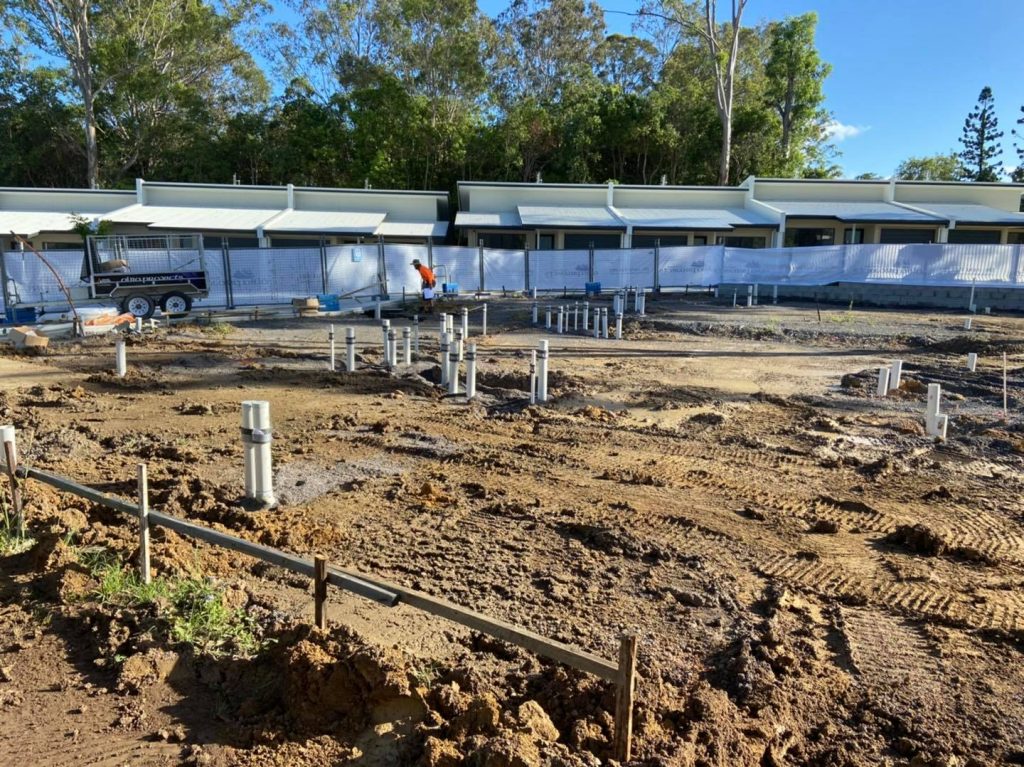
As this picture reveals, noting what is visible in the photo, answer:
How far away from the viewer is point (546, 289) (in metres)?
27.3

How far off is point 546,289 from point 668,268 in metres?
5.22

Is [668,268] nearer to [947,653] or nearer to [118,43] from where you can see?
[947,653]

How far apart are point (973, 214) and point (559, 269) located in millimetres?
22485

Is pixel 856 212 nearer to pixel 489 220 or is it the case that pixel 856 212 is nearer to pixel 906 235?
pixel 906 235

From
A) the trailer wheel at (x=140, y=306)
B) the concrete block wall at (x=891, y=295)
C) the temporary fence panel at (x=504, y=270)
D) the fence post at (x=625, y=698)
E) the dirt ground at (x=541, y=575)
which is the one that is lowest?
the dirt ground at (x=541, y=575)

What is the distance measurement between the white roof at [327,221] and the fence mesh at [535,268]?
7.54 m

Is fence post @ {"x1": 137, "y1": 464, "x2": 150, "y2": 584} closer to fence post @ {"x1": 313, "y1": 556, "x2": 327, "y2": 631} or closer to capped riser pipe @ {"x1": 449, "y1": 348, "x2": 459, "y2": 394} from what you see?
fence post @ {"x1": 313, "y1": 556, "x2": 327, "y2": 631}

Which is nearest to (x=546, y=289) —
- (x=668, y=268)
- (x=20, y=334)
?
(x=668, y=268)

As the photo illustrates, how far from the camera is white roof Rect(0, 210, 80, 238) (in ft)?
101

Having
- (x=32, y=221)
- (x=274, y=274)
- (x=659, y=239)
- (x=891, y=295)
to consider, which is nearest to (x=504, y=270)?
(x=274, y=274)

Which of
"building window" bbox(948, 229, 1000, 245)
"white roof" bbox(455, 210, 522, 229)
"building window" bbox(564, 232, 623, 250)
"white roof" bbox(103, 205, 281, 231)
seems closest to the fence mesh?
"white roof" bbox(455, 210, 522, 229)

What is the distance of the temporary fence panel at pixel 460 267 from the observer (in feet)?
85.9

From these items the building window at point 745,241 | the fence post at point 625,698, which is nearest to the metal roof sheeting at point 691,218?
the building window at point 745,241

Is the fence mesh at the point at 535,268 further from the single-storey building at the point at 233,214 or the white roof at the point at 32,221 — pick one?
the white roof at the point at 32,221
